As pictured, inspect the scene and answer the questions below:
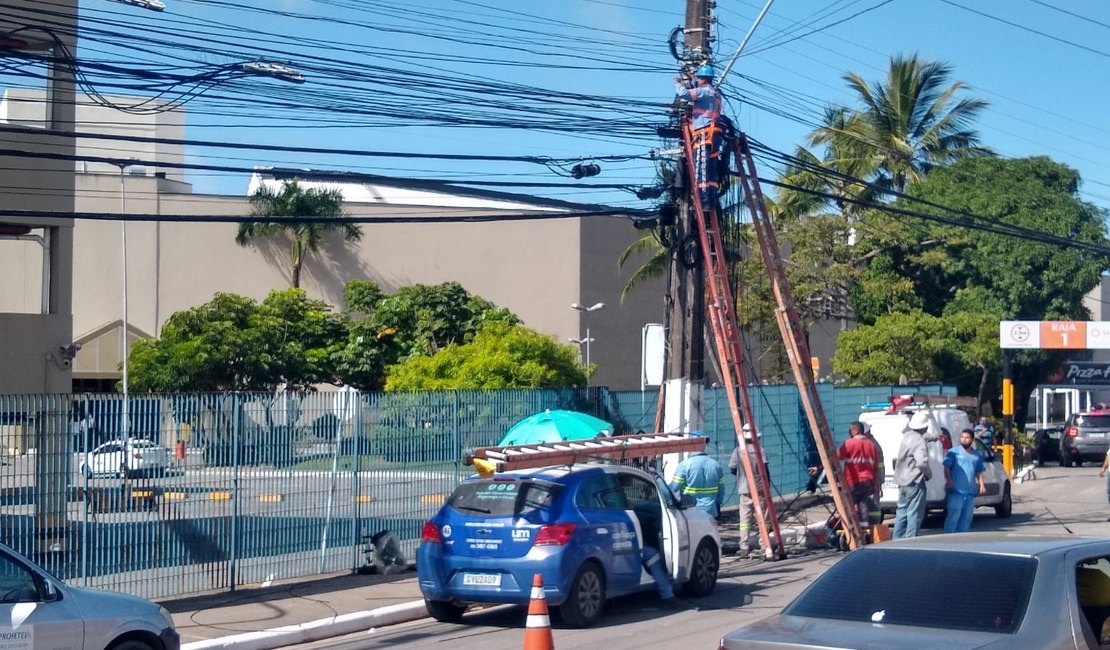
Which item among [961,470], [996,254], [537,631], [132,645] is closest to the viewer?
[537,631]

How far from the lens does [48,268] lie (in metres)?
17.3

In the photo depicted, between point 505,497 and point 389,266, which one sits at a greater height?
point 389,266

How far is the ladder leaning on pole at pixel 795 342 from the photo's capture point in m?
16.4

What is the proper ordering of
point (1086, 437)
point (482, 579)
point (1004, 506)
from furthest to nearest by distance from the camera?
1. point (1086, 437)
2. point (1004, 506)
3. point (482, 579)

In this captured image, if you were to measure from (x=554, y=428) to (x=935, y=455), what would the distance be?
715cm

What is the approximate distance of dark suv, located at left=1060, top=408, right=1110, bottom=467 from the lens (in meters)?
34.1

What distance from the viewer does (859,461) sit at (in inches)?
659

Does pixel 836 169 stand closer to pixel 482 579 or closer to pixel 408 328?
pixel 408 328

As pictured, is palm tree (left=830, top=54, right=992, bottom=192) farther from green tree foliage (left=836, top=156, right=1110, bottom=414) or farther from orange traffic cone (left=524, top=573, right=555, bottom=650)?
orange traffic cone (left=524, top=573, right=555, bottom=650)

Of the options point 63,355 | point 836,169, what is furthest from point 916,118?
point 63,355

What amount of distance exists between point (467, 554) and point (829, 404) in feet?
51.7

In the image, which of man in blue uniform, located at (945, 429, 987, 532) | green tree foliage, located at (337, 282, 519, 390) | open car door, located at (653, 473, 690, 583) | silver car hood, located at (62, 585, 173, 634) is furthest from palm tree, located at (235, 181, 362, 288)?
silver car hood, located at (62, 585, 173, 634)

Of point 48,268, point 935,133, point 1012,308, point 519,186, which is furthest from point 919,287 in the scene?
point 48,268

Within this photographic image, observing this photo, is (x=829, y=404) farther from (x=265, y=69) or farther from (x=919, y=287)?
(x=919, y=287)
